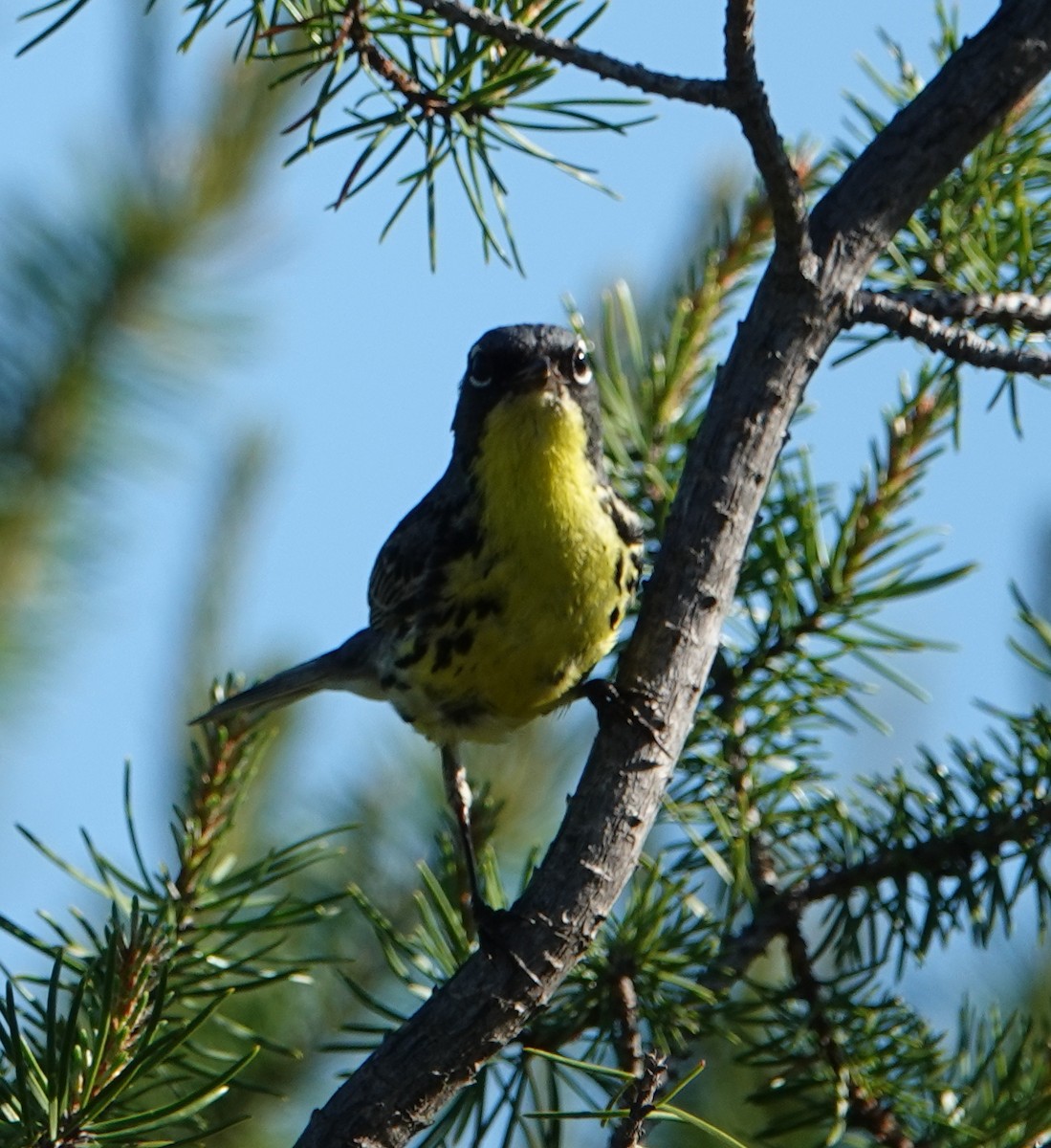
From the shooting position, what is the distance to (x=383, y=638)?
3.19 m

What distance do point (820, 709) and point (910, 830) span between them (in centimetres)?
25

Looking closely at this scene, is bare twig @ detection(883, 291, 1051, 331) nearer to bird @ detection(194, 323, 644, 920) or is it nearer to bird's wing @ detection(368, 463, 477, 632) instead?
bird @ detection(194, 323, 644, 920)

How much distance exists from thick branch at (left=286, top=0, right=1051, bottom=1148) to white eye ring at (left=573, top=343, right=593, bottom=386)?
0.91 metres

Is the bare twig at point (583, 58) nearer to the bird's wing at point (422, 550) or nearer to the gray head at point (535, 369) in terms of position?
the gray head at point (535, 369)

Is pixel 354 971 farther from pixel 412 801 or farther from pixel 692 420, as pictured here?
pixel 692 420

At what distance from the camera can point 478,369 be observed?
2973 mm

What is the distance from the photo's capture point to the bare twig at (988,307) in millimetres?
2154

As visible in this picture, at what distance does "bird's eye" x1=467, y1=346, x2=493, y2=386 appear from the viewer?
2.94m

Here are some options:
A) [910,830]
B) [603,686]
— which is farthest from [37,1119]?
[910,830]

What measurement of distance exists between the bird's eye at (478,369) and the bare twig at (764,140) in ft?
3.70

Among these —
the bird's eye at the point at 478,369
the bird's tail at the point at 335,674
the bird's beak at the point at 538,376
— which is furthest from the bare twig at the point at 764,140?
the bird's tail at the point at 335,674

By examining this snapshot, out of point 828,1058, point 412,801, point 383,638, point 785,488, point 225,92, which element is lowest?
point 828,1058

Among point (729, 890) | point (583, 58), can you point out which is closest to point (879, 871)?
point (729, 890)

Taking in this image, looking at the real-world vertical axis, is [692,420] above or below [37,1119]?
above
